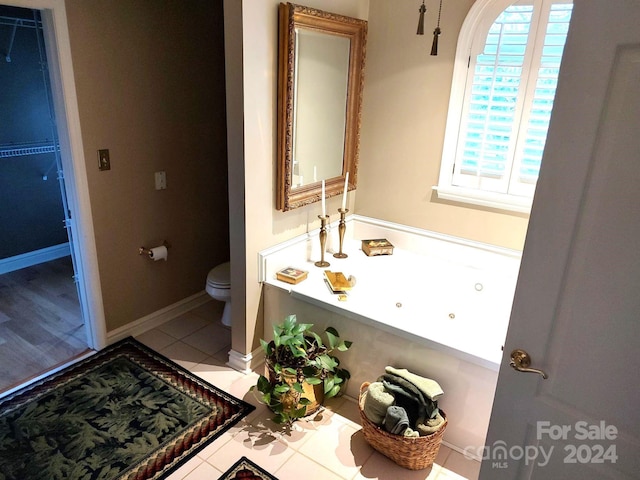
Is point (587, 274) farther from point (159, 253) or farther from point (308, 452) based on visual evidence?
point (159, 253)

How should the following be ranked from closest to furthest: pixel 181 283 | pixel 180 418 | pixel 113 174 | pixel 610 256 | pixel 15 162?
pixel 610 256
pixel 180 418
pixel 113 174
pixel 181 283
pixel 15 162

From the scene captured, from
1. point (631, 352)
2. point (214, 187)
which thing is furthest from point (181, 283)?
point (631, 352)

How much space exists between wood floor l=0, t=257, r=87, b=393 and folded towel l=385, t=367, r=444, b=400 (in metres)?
1.95

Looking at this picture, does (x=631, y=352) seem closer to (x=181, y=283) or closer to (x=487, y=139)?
(x=487, y=139)

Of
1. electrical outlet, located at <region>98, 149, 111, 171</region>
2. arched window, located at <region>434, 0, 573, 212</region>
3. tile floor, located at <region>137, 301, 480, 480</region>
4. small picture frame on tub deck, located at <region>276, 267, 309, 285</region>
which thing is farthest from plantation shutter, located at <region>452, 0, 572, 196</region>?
electrical outlet, located at <region>98, 149, 111, 171</region>

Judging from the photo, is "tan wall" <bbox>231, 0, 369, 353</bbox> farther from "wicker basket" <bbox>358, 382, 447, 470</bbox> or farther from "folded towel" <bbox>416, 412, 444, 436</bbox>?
"folded towel" <bbox>416, 412, 444, 436</bbox>

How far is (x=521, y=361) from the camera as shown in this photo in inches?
53.8

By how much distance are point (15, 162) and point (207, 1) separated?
2.14m

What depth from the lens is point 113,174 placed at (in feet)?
8.62

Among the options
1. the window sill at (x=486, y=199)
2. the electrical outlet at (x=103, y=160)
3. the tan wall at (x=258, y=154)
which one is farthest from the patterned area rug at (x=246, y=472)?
the window sill at (x=486, y=199)

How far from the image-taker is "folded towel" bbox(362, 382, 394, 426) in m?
2.00

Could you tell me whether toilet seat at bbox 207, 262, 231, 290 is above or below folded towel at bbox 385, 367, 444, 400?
above

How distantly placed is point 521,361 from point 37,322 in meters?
3.07

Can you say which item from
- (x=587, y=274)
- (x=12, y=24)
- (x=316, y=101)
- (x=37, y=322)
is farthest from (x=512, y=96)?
(x=12, y=24)
